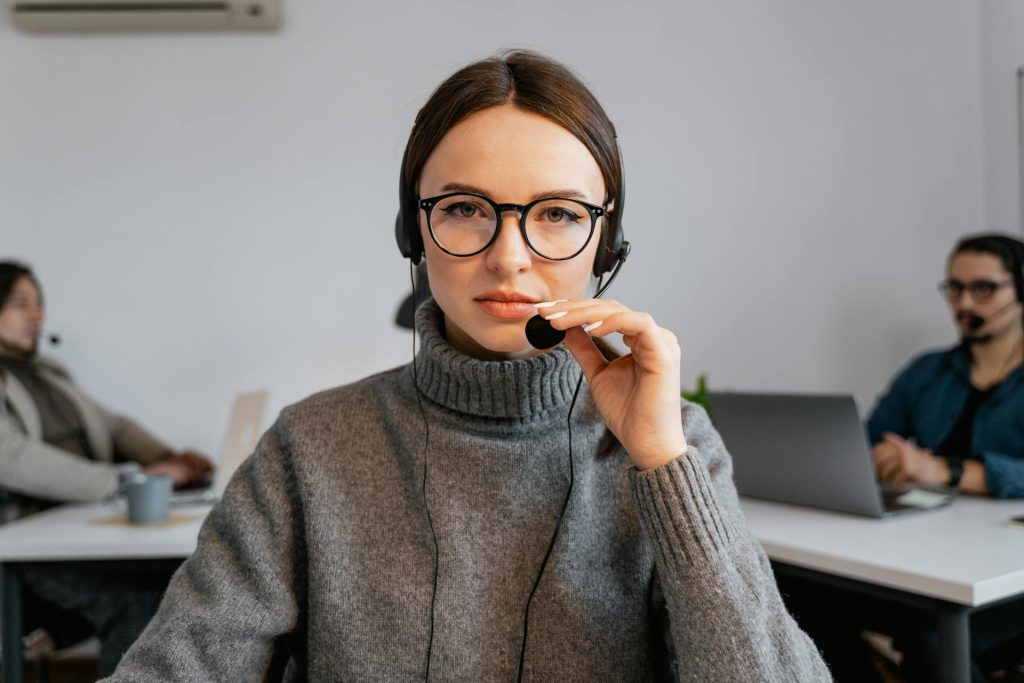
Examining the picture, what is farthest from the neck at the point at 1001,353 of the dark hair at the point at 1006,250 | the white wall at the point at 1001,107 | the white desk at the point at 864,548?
the white desk at the point at 864,548

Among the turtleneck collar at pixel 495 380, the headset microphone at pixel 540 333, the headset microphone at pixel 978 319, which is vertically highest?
the headset microphone at pixel 540 333

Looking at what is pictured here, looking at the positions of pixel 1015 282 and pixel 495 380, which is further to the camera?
pixel 1015 282

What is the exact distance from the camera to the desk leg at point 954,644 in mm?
1158

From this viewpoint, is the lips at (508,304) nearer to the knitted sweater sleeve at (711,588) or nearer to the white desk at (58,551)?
the knitted sweater sleeve at (711,588)

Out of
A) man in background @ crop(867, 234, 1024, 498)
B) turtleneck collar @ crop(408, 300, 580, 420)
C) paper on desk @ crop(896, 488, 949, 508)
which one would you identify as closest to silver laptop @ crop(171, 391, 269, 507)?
turtleneck collar @ crop(408, 300, 580, 420)

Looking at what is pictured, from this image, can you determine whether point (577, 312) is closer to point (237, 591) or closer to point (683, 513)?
point (683, 513)

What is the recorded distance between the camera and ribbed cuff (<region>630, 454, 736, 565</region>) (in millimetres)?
768

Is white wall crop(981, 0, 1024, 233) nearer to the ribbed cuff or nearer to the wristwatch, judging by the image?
the wristwatch

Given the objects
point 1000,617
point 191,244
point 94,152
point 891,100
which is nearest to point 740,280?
point 891,100

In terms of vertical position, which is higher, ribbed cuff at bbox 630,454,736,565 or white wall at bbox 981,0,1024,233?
white wall at bbox 981,0,1024,233

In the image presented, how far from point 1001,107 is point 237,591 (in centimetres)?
305

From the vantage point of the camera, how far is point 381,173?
2889 mm

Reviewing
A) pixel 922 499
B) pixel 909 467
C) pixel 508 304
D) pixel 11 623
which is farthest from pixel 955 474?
pixel 11 623

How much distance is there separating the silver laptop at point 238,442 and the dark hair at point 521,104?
1319mm
